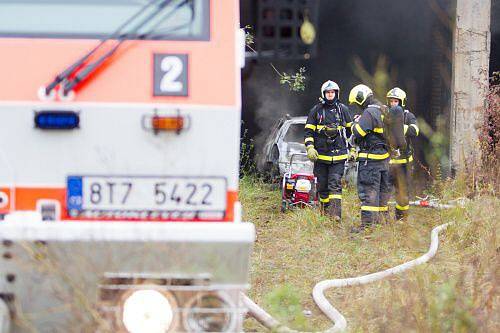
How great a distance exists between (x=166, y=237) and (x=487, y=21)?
10.4 meters

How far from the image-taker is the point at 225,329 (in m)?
3.63

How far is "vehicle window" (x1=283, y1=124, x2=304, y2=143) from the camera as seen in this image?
14216mm

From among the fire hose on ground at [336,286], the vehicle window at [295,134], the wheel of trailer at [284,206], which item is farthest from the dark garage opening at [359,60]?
the fire hose on ground at [336,286]

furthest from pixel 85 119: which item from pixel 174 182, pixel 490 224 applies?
pixel 490 224

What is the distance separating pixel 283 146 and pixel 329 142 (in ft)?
10.3

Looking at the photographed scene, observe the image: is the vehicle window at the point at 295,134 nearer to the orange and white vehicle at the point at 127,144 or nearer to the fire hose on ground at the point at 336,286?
the fire hose on ground at the point at 336,286

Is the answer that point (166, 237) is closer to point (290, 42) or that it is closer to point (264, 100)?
point (290, 42)

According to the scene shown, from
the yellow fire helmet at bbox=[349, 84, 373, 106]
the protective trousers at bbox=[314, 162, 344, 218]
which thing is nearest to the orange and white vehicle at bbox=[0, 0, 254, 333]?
the yellow fire helmet at bbox=[349, 84, 373, 106]

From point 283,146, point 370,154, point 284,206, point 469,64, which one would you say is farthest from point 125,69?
point 283,146

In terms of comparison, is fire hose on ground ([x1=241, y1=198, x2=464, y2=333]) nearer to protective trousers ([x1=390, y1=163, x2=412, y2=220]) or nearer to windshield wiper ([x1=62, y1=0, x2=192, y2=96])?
protective trousers ([x1=390, y1=163, x2=412, y2=220])

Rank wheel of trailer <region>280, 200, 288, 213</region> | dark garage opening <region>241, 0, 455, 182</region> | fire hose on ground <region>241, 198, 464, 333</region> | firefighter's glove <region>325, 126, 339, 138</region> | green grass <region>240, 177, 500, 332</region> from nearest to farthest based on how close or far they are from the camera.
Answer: green grass <region>240, 177, 500, 332</region>, fire hose on ground <region>241, 198, 464, 333</region>, firefighter's glove <region>325, 126, 339, 138</region>, wheel of trailer <region>280, 200, 288, 213</region>, dark garage opening <region>241, 0, 455, 182</region>

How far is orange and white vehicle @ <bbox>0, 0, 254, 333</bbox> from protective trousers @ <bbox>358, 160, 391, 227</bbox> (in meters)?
6.46

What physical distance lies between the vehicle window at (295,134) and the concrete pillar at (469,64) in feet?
7.80

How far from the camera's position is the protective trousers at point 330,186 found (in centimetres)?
1091
